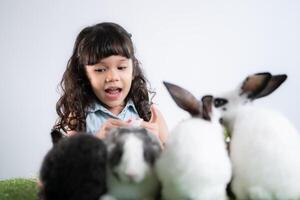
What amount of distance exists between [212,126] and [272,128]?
0.25 feet

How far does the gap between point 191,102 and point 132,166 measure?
13 centimetres

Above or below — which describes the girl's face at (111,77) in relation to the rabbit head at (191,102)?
below

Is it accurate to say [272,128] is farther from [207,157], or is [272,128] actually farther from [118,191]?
[118,191]

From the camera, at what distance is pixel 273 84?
2.15ft

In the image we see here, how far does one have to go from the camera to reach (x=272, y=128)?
581 mm

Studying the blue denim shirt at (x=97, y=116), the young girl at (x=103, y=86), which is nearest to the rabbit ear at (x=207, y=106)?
the young girl at (x=103, y=86)

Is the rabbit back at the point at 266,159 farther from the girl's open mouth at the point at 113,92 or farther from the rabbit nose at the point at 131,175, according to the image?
the girl's open mouth at the point at 113,92

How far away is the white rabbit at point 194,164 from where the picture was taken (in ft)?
1.72

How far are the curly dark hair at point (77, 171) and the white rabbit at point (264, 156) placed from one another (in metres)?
0.17

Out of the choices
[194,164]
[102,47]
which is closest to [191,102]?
[194,164]

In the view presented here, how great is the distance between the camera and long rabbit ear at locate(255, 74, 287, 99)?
0.65 meters

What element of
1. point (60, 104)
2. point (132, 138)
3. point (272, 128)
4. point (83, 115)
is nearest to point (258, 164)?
point (272, 128)

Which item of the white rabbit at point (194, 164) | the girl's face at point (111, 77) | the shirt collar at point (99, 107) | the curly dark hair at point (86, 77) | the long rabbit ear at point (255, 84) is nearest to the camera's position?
the white rabbit at point (194, 164)

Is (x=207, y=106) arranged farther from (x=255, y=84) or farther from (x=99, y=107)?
(x=99, y=107)
